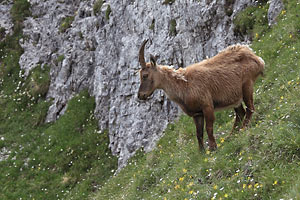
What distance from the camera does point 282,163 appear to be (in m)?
6.74

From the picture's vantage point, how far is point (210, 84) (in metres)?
10.4

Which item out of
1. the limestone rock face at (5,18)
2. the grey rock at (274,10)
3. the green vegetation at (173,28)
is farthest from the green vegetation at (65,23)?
the grey rock at (274,10)

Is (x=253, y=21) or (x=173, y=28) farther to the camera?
(x=173, y=28)

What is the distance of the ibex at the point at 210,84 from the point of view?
1010 cm

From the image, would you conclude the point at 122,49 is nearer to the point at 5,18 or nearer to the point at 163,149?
the point at 163,149

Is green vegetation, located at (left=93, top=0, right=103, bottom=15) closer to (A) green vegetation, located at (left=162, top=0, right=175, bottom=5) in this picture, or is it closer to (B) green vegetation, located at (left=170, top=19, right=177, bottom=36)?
(A) green vegetation, located at (left=162, top=0, right=175, bottom=5)

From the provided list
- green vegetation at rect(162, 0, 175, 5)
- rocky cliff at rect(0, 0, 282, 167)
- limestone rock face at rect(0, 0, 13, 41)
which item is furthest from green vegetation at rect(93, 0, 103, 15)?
limestone rock face at rect(0, 0, 13, 41)

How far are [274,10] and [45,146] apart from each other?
16443 mm

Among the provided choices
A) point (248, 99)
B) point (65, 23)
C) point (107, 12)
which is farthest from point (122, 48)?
point (248, 99)

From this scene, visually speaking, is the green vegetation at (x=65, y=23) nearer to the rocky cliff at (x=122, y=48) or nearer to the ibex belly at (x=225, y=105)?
the rocky cliff at (x=122, y=48)

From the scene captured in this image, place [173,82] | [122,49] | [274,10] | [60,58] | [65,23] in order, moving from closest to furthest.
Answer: [173,82], [274,10], [122,49], [60,58], [65,23]

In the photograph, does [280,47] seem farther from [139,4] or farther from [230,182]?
[139,4]

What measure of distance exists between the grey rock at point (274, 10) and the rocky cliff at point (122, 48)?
1.57 m

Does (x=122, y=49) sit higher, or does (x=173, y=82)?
(x=122, y=49)
